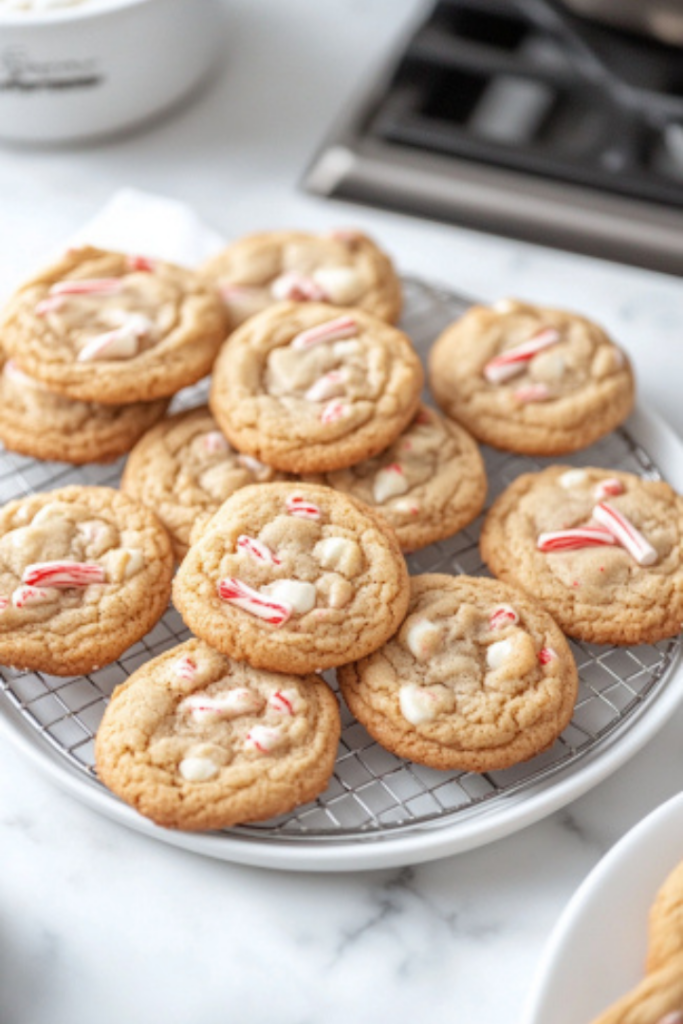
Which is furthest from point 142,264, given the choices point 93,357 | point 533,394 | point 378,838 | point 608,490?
point 378,838

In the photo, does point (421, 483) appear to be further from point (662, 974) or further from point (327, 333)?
point (662, 974)

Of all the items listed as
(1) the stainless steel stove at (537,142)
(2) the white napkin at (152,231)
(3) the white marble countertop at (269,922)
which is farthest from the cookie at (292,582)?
(1) the stainless steel stove at (537,142)

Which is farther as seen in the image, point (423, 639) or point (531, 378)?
point (531, 378)

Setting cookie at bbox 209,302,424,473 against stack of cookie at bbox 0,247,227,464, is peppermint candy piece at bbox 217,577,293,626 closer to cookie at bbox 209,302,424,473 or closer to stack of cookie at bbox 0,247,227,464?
cookie at bbox 209,302,424,473

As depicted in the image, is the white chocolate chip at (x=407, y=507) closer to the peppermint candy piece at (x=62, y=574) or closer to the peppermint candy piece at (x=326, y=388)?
the peppermint candy piece at (x=326, y=388)

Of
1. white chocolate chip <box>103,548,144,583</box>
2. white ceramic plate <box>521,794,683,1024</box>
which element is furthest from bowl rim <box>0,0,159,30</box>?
white ceramic plate <box>521,794,683,1024</box>

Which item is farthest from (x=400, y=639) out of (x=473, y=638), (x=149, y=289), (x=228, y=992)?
(x=149, y=289)

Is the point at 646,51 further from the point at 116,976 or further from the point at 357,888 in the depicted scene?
the point at 116,976
